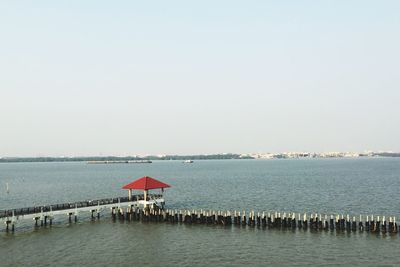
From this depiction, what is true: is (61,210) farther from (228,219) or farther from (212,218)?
(228,219)

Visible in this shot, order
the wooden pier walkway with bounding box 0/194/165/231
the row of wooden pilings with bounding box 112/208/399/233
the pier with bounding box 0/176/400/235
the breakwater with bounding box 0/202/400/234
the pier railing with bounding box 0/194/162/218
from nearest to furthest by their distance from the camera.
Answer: the row of wooden pilings with bounding box 112/208/399/233, the breakwater with bounding box 0/202/400/234, the pier with bounding box 0/176/400/235, the wooden pier walkway with bounding box 0/194/165/231, the pier railing with bounding box 0/194/162/218

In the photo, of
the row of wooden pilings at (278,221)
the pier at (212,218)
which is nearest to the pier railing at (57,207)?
the pier at (212,218)

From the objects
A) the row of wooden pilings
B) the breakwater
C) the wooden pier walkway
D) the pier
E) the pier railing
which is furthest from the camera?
the pier railing

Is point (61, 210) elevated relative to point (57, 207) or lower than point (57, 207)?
lower

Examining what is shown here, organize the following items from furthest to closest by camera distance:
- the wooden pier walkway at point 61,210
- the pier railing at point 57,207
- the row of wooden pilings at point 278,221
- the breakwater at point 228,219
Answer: the pier railing at point 57,207 < the wooden pier walkway at point 61,210 < the breakwater at point 228,219 < the row of wooden pilings at point 278,221

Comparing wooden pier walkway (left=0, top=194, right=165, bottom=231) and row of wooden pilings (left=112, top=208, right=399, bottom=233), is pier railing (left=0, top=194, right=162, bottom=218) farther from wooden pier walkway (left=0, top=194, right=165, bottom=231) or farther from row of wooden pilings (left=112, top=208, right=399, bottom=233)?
row of wooden pilings (left=112, top=208, right=399, bottom=233)

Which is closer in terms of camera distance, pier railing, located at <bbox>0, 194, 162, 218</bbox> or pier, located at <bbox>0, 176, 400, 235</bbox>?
pier, located at <bbox>0, 176, 400, 235</bbox>

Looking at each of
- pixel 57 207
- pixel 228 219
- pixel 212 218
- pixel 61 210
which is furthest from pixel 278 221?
pixel 57 207

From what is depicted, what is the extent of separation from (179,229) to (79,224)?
12777mm

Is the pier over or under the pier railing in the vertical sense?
under

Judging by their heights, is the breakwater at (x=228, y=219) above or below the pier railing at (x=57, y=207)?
below

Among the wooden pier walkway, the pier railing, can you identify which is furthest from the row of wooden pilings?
the pier railing

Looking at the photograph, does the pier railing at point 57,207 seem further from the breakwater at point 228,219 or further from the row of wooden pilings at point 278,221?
the row of wooden pilings at point 278,221

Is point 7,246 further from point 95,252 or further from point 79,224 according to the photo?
point 79,224
